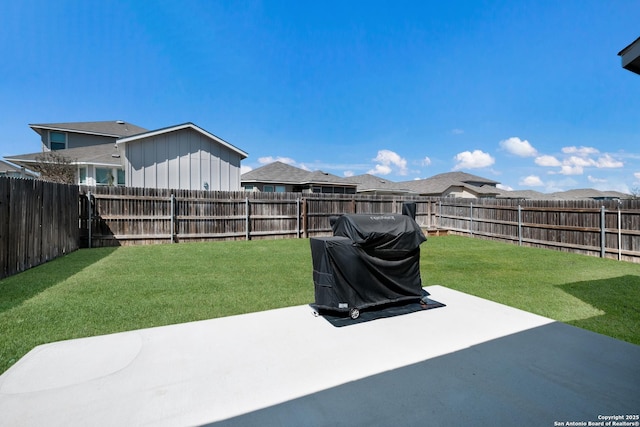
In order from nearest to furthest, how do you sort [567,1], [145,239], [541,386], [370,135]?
[541,386] → [567,1] → [145,239] → [370,135]

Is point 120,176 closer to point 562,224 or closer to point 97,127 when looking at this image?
point 97,127

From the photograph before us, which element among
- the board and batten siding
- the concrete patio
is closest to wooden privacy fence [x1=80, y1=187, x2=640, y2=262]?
the board and batten siding

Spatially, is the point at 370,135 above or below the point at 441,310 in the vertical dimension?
above

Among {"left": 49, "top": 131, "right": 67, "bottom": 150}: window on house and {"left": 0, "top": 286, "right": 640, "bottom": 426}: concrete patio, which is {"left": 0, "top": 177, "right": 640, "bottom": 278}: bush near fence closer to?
{"left": 0, "top": 286, "right": 640, "bottom": 426}: concrete patio

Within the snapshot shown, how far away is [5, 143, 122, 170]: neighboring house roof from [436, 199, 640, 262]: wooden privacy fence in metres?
18.8

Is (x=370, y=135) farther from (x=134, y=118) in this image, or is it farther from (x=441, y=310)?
(x=441, y=310)

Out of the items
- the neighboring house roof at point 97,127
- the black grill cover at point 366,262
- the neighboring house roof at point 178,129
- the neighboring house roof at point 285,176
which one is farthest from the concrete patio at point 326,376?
the neighboring house roof at point 97,127

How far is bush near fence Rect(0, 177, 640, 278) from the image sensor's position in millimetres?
6566

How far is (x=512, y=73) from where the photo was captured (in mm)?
12203

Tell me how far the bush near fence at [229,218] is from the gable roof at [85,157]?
760cm

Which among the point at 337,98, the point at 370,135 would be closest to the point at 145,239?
the point at 337,98

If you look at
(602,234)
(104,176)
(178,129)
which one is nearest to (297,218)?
(178,129)

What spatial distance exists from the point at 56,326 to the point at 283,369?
9.38ft

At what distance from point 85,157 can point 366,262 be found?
19.3 m
